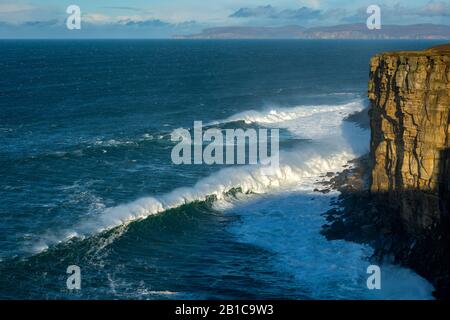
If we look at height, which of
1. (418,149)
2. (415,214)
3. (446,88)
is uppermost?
(446,88)

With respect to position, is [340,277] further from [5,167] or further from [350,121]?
[350,121]

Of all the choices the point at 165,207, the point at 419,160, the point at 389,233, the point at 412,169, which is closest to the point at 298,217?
the point at 389,233

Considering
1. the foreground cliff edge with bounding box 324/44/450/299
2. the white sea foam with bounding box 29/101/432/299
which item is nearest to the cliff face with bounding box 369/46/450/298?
the foreground cliff edge with bounding box 324/44/450/299

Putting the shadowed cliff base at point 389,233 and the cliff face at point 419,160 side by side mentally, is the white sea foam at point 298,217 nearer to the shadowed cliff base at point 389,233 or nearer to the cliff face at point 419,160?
the shadowed cliff base at point 389,233

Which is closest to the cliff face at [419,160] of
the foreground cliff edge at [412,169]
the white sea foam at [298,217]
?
the foreground cliff edge at [412,169]

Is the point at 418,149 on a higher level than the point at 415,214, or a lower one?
higher

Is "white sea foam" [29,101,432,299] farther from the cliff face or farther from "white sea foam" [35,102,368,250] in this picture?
the cliff face
